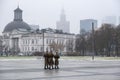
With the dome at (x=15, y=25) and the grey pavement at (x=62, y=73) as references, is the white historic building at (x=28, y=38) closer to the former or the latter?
the dome at (x=15, y=25)

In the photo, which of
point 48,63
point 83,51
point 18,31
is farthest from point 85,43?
point 48,63

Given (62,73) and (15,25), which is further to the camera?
(15,25)

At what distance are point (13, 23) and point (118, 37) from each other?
95.0 metres

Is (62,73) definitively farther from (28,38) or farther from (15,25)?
(15,25)

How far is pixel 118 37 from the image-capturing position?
103m

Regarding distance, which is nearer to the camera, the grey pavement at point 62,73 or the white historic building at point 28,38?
the grey pavement at point 62,73

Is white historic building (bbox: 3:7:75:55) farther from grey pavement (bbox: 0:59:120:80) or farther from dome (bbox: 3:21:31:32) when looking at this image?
grey pavement (bbox: 0:59:120:80)

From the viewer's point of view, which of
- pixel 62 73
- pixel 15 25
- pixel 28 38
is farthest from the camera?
pixel 15 25

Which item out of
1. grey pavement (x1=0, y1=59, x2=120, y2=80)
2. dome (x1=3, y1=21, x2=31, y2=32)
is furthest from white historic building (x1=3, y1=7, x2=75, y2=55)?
grey pavement (x1=0, y1=59, x2=120, y2=80)

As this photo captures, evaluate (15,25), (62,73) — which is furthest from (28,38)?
(62,73)

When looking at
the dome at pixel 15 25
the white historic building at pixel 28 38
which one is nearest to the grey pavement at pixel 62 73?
the white historic building at pixel 28 38

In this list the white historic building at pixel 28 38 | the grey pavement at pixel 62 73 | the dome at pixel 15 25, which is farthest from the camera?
the dome at pixel 15 25

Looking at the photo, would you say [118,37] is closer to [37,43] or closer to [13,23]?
[37,43]

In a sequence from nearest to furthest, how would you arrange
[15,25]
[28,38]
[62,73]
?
1. [62,73]
2. [28,38]
3. [15,25]
